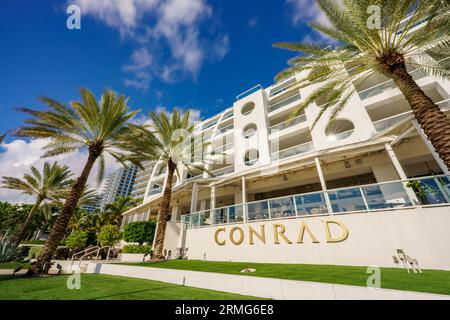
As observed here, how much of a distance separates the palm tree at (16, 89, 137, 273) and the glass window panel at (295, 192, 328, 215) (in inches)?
464

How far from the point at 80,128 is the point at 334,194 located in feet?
48.4

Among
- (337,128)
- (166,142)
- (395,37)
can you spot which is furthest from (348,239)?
(166,142)

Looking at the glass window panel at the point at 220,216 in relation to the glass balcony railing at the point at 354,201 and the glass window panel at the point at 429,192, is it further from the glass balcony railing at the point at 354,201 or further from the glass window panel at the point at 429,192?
the glass window panel at the point at 429,192

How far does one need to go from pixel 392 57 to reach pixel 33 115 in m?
17.3

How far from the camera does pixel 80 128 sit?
1173 centimetres

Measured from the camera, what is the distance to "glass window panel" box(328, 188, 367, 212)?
8.10 meters

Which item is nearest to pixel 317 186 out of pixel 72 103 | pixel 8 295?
pixel 8 295

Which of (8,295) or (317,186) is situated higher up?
(317,186)

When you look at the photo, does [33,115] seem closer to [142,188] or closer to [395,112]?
[395,112]

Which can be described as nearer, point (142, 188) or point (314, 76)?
point (314, 76)

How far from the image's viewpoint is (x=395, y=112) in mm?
15102

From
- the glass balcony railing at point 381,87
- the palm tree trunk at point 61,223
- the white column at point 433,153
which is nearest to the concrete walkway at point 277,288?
the palm tree trunk at point 61,223

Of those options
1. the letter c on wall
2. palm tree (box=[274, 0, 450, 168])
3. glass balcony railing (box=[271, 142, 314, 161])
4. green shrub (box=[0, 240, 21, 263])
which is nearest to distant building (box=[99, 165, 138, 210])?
green shrub (box=[0, 240, 21, 263])

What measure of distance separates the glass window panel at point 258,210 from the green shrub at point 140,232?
411 inches
